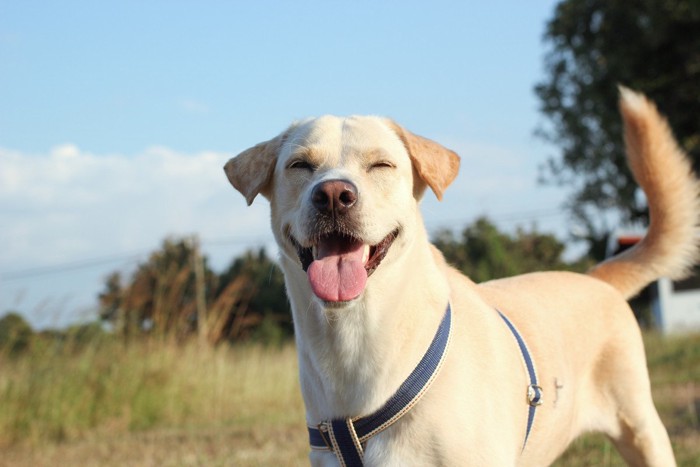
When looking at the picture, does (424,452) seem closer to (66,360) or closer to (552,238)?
(66,360)

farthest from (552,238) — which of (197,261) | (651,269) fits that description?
(651,269)

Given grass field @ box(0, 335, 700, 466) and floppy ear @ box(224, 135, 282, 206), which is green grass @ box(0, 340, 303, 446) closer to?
grass field @ box(0, 335, 700, 466)

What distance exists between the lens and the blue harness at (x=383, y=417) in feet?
10.5

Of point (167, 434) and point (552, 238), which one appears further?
point (552, 238)

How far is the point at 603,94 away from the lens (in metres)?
22.8

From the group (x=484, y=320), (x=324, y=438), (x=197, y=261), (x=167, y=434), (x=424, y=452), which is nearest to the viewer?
(x=424, y=452)

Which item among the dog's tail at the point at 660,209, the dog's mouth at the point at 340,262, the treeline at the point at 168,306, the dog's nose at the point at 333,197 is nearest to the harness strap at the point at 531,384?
the dog's mouth at the point at 340,262

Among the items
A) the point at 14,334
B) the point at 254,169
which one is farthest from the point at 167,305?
the point at 254,169

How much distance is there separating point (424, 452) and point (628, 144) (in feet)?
9.16

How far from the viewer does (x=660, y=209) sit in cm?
509

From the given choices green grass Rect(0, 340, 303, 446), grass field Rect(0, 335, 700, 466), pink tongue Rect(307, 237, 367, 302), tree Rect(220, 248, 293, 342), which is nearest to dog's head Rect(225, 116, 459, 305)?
pink tongue Rect(307, 237, 367, 302)

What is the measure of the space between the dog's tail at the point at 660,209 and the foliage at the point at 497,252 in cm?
1179

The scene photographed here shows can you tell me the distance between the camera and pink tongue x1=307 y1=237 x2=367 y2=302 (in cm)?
313

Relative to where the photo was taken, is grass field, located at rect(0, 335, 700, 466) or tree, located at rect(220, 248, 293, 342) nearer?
grass field, located at rect(0, 335, 700, 466)
